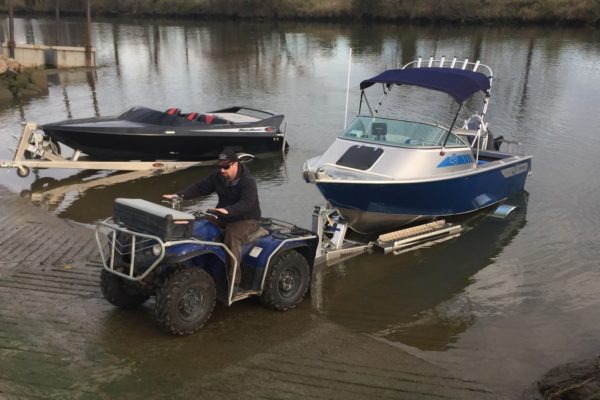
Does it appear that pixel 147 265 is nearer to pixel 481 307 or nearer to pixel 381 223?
pixel 481 307

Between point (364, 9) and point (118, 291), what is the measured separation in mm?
50946

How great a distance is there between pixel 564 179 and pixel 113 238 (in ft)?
35.4

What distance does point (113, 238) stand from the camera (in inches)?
226

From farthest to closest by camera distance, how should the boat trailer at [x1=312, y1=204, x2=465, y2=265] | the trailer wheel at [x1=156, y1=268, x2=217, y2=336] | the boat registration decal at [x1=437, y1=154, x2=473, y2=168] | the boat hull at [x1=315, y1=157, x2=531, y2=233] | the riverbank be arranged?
the riverbank
the boat registration decal at [x1=437, y1=154, x2=473, y2=168]
the boat hull at [x1=315, y1=157, x2=531, y2=233]
the boat trailer at [x1=312, y1=204, x2=465, y2=265]
the trailer wheel at [x1=156, y1=268, x2=217, y2=336]

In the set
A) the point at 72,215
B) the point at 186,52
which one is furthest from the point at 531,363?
the point at 186,52

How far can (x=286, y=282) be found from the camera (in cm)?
651

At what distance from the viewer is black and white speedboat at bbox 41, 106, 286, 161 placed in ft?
41.7

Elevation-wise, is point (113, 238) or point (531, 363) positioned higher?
point (113, 238)

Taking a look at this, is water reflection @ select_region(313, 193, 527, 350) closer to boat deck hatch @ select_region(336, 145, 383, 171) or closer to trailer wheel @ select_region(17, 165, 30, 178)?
boat deck hatch @ select_region(336, 145, 383, 171)

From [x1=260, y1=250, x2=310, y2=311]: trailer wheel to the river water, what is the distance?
0.48 metres

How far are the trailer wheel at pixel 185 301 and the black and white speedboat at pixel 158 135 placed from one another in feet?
25.5

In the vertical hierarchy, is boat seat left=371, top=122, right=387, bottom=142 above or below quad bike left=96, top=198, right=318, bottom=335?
above

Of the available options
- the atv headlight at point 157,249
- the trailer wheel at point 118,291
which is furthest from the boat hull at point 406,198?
the atv headlight at point 157,249

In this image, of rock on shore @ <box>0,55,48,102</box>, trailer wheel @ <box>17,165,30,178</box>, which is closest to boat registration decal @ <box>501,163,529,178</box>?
trailer wheel @ <box>17,165,30,178</box>
